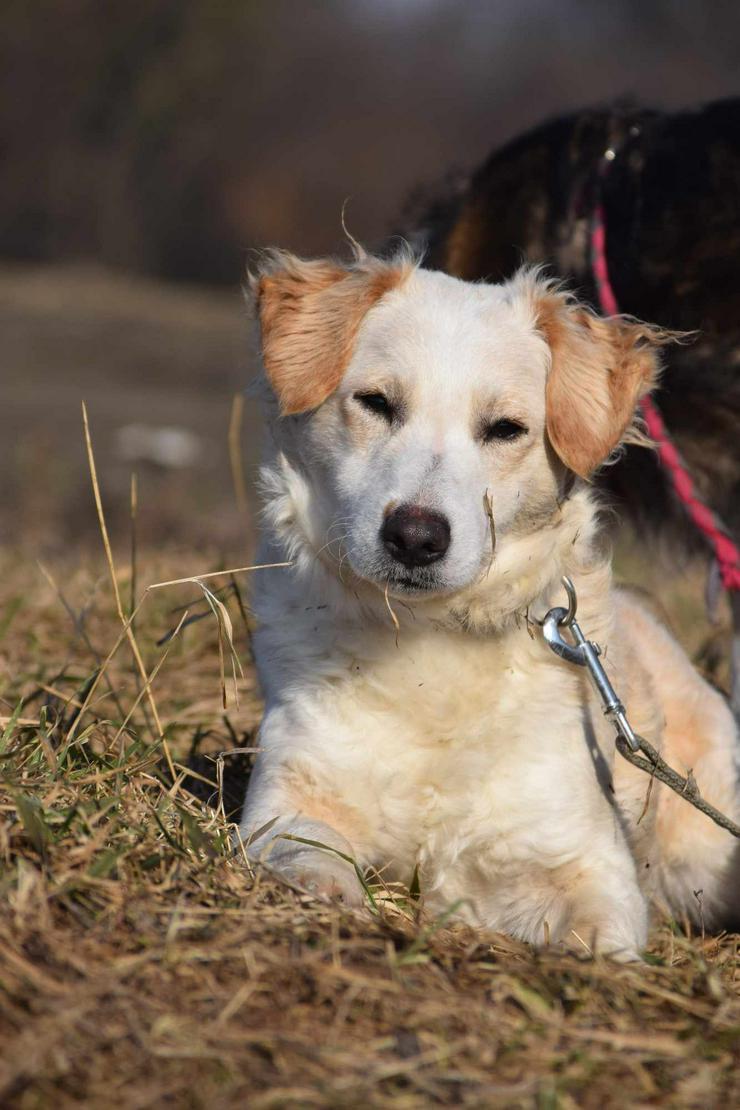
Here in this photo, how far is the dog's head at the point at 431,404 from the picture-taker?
9.79 ft

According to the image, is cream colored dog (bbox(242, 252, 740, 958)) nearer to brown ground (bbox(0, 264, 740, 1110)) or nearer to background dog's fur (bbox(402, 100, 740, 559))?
brown ground (bbox(0, 264, 740, 1110))

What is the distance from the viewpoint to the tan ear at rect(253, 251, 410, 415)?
128 inches

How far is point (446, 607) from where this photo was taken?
3.27 meters

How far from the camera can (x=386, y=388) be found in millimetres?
3152

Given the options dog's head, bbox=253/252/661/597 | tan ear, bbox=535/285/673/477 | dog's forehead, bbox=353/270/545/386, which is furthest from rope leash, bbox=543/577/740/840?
dog's forehead, bbox=353/270/545/386

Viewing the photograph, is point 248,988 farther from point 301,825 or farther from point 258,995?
point 301,825

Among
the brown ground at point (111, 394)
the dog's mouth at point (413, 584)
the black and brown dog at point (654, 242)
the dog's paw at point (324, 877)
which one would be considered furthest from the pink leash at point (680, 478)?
the dog's paw at point (324, 877)

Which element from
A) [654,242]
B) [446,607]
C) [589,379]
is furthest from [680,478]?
[446,607]

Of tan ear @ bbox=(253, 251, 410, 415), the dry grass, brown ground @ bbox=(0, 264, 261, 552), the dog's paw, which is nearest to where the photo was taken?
the dry grass

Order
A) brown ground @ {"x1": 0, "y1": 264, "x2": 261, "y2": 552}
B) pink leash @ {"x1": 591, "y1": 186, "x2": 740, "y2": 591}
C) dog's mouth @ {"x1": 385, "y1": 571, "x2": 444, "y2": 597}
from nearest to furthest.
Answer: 1. dog's mouth @ {"x1": 385, "y1": 571, "x2": 444, "y2": 597}
2. pink leash @ {"x1": 591, "y1": 186, "x2": 740, "y2": 591}
3. brown ground @ {"x1": 0, "y1": 264, "x2": 261, "y2": 552}

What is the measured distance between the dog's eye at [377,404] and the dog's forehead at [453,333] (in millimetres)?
71

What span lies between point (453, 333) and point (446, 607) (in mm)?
618

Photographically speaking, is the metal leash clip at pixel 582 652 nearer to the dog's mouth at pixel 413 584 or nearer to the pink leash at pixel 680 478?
the dog's mouth at pixel 413 584

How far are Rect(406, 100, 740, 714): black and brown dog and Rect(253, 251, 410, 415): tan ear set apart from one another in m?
1.28
